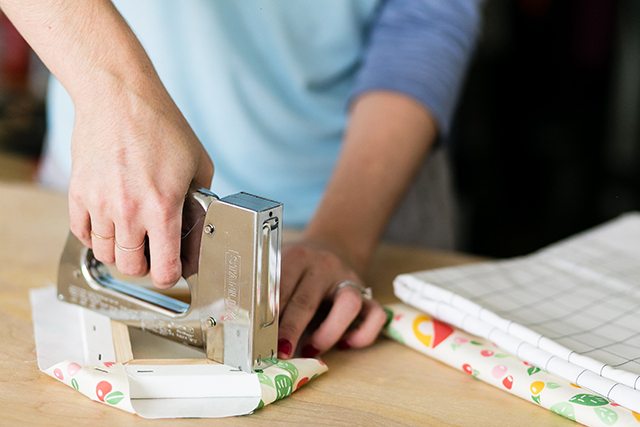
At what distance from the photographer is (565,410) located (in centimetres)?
68

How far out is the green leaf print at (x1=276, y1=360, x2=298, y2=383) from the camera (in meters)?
0.70

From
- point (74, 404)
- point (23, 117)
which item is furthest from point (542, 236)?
point (74, 404)

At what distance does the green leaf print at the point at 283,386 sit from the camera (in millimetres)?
683

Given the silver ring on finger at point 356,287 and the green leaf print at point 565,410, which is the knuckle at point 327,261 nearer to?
the silver ring on finger at point 356,287

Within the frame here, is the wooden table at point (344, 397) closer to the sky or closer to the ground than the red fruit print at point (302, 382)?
closer to the ground

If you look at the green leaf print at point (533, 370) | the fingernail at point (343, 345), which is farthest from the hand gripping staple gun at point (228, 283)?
the green leaf print at point (533, 370)

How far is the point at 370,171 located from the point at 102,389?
0.44 meters

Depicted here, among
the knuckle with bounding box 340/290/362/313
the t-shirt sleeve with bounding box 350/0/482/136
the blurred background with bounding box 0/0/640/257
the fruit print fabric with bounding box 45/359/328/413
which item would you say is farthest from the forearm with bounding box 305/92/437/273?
the blurred background with bounding box 0/0/640/257

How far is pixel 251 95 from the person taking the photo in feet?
3.58

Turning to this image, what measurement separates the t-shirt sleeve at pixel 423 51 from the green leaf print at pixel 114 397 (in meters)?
0.53

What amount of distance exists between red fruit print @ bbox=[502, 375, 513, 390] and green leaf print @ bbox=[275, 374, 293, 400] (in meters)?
0.18

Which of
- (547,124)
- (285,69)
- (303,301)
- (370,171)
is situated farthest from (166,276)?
(547,124)

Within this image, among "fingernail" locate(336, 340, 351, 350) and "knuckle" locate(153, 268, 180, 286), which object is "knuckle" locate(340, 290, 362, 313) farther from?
"knuckle" locate(153, 268, 180, 286)

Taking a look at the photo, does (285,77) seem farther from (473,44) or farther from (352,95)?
(473,44)
